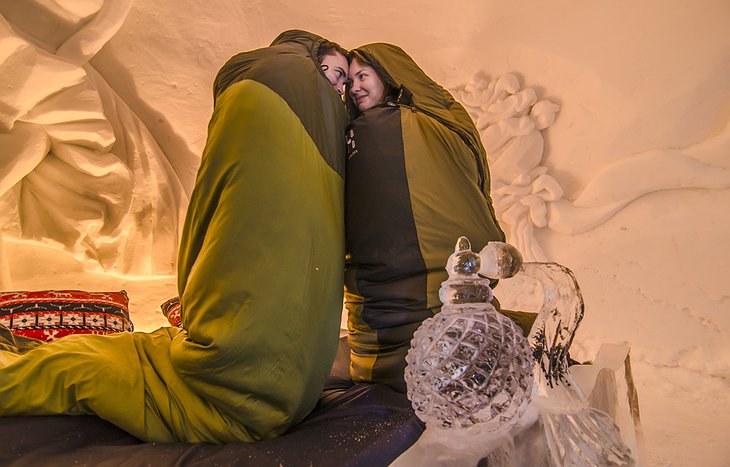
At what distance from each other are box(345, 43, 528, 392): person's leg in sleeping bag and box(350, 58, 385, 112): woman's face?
0.99 ft

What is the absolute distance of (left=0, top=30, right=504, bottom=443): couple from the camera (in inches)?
35.6

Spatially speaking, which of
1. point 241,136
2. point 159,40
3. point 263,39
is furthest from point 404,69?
point 159,40

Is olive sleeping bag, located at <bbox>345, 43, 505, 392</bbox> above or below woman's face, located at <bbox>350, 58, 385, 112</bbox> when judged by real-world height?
below

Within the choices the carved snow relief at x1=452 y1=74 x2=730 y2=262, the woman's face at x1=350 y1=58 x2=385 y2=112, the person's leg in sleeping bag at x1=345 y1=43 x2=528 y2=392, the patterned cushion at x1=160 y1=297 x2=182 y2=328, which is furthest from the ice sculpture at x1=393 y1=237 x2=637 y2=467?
the patterned cushion at x1=160 y1=297 x2=182 y2=328

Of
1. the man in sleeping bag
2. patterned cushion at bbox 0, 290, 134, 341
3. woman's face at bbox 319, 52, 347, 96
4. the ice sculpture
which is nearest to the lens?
the ice sculpture

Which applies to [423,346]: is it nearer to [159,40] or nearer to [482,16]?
[482,16]

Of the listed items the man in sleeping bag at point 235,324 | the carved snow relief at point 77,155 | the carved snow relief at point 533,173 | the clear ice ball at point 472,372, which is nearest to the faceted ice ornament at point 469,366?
the clear ice ball at point 472,372

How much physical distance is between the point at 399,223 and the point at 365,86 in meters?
0.64

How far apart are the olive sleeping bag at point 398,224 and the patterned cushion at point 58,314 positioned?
1.31 m

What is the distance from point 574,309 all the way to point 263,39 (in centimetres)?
245

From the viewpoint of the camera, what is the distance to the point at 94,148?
247 cm

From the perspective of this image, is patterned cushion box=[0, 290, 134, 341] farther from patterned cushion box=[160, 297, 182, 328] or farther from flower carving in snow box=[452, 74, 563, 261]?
flower carving in snow box=[452, 74, 563, 261]

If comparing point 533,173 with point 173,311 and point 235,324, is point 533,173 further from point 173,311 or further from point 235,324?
point 235,324

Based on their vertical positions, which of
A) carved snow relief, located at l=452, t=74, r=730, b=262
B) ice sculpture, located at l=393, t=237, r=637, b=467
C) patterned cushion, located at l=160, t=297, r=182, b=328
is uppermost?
carved snow relief, located at l=452, t=74, r=730, b=262
